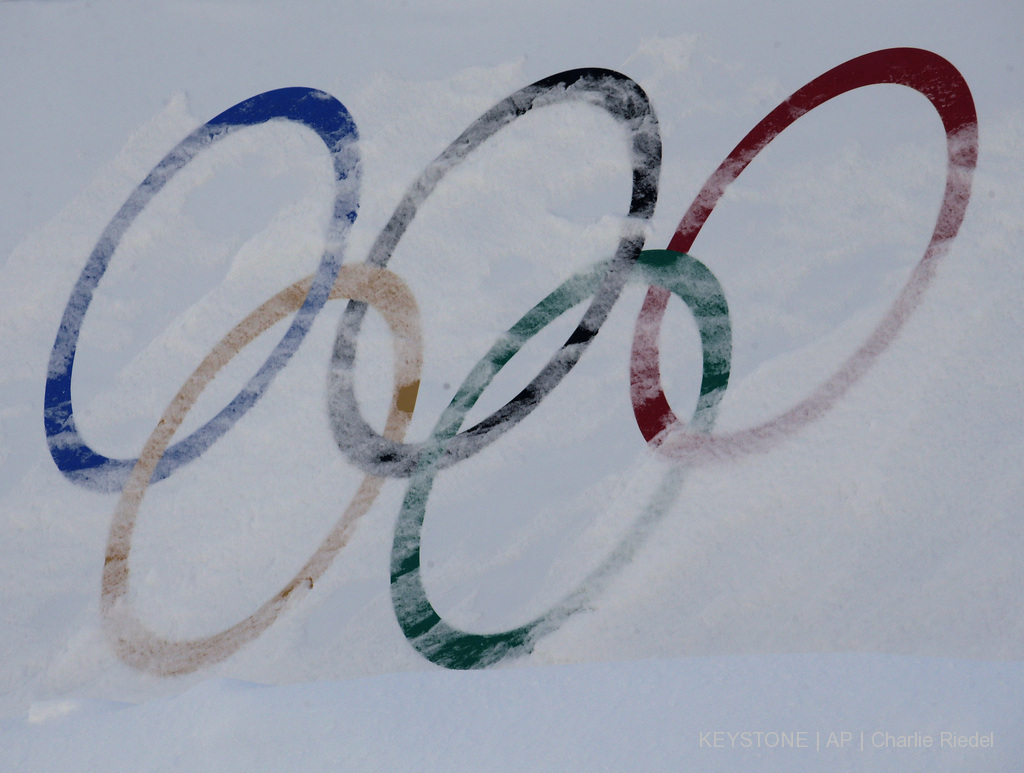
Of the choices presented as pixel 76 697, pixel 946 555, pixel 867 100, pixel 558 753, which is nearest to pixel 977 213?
pixel 867 100

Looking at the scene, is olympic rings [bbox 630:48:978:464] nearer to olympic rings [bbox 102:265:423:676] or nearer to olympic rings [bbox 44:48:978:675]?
olympic rings [bbox 44:48:978:675]

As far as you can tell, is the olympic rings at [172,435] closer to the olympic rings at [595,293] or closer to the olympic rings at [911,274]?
the olympic rings at [595,293]

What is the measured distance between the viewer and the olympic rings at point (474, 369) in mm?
1334

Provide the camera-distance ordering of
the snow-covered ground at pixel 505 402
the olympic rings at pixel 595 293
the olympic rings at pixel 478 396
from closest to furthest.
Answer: the snow-covered ground at pixel 505 402 → the olympic rings at pixel 478 396 → the olympic rings at pixel 595 293

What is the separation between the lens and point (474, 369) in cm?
146

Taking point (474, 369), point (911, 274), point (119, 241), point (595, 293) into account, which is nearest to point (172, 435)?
point (119, 241)

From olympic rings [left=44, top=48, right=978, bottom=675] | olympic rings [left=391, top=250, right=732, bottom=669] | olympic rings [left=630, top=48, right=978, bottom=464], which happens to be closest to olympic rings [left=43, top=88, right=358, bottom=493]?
olympic rings [left=44, top=48, right=978, bottom=675]

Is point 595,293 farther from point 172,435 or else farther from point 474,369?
point 172,435

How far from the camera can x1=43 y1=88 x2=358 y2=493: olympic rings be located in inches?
59.5

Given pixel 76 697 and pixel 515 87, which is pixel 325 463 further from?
pixel 515 87

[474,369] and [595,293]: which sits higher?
[595,293]

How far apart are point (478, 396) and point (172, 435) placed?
0.58 meters

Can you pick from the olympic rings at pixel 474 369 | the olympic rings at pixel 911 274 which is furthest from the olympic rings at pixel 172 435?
the olympic rings at pixel 911 274

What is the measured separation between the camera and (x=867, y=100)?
1.48 meters
